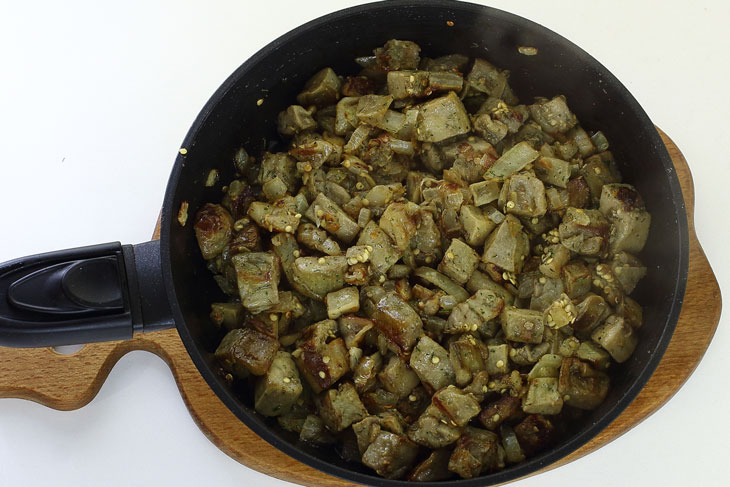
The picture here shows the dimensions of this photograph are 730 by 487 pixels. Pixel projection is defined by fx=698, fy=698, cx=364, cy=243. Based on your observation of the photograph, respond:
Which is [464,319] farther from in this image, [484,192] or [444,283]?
[484,192]

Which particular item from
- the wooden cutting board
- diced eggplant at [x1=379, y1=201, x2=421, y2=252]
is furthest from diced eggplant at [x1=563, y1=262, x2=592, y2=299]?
diced eggplant at [x1=379, y1=201, x2=421, y2=252]

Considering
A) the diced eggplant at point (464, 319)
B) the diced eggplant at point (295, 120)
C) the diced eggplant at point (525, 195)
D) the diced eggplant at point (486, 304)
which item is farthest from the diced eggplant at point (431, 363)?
the diced eggplant at point (295, 120)

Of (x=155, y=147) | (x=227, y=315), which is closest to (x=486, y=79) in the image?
(x=227, y=315)

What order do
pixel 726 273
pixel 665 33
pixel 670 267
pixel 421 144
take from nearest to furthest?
pixel 670 267 → pixel 421 144 → pixel 726 273 → pixel 665 33

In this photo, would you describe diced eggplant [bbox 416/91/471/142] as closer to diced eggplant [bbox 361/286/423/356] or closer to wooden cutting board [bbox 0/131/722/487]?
diced eggplant [bbox 361/286/423/356]

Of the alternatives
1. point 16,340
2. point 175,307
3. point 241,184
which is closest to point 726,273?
point 241,184

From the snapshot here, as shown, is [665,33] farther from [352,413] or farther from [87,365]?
[87,365]

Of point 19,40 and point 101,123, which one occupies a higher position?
point 19,40
